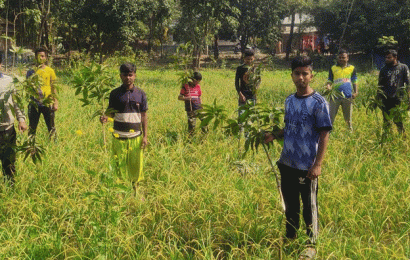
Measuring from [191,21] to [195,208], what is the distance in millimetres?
11927

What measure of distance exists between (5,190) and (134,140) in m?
1.26

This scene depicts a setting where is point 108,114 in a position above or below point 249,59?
below

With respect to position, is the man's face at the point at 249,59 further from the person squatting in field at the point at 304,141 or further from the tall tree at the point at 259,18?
the tall tree at the point at 259,18

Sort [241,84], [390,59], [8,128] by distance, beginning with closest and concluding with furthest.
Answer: [8,128] < [390,59] < [241,84]

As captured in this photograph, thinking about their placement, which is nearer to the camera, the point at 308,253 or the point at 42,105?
the point at 308,253

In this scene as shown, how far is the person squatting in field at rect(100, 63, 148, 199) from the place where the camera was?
3613 mm

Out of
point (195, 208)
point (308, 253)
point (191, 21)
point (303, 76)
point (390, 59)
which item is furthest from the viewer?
point (191, 21)

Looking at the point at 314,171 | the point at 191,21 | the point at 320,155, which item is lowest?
the point at 314,171

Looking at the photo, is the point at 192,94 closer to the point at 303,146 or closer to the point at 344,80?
the point at 344,80

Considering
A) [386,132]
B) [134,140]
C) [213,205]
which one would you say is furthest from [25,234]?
[386,132]

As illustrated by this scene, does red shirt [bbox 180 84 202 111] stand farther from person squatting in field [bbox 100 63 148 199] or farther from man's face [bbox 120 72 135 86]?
man's face [bbox 120 72 135 86]

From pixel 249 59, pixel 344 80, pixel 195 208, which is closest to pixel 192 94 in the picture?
pixel 249 59

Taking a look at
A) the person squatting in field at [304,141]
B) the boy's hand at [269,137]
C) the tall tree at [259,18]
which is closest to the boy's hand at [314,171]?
the person squatting in field at [304,141]

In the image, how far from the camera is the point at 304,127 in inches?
105
